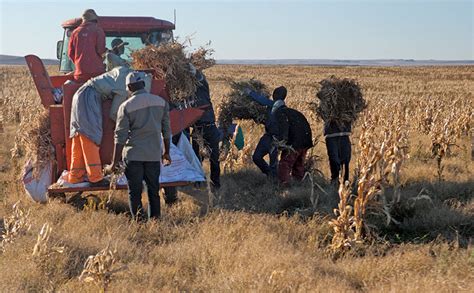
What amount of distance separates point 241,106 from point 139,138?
3.14m

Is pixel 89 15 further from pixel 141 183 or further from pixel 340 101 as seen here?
pixel 340 101

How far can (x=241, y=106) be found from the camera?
8.35 metres

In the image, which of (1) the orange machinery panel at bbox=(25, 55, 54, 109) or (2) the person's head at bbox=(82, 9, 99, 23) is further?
(2) the person's head at bbox=(82, 9, 99, 23)

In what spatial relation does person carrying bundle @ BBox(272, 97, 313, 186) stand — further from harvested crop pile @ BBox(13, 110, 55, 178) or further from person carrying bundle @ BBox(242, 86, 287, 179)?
harvested crop pile @ BBox(13, 110, 55, 178)

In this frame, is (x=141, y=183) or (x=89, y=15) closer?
(x=141, y=183)

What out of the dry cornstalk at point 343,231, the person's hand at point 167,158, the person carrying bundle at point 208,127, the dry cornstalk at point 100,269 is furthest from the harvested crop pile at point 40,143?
the dry cornstalk at point 343,231

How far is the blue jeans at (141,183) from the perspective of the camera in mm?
5520

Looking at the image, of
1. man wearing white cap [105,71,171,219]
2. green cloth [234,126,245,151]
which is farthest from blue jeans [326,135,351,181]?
man wearing white cap [105,71,171,219]

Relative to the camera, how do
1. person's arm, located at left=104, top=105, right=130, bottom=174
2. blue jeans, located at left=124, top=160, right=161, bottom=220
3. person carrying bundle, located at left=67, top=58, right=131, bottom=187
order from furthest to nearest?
1. person carrying bundle, located at left=67, top=58, right=131, bottom=187
2. blue jeans, located at left=124, top=160, right=161, bottom=220
3. person's arm, located at left=104, top=105, right=130, bottom=174

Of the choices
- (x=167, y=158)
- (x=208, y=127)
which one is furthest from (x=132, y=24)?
(x=167, y=158)

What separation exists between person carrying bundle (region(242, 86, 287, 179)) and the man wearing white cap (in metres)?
2.13

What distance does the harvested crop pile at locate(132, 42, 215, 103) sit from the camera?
6812mm

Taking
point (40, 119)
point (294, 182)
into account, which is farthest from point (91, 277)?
point (294, 182)

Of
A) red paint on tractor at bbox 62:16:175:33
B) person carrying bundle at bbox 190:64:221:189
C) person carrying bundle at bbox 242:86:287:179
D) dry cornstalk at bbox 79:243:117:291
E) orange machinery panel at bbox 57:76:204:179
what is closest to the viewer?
dry cornstalk at bbox 79:243:117:291
